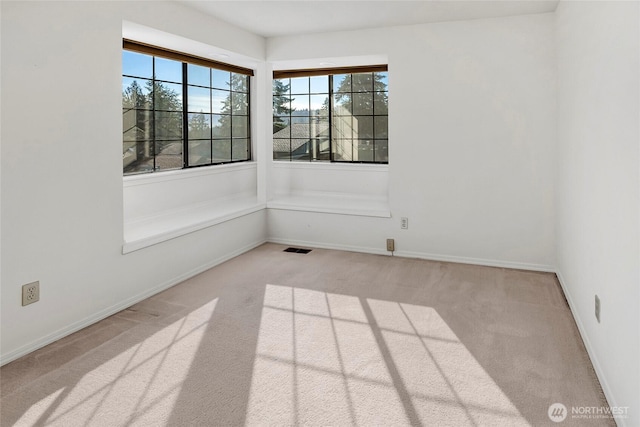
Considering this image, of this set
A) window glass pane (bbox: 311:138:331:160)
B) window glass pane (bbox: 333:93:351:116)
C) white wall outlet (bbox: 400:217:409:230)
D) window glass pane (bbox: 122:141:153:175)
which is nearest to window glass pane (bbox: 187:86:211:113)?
window glass pane (bbox: 122:141:153:175)

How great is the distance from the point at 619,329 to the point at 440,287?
1821mm

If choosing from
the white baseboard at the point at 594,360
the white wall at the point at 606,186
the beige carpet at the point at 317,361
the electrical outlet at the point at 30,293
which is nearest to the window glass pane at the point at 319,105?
the beige carpet at the point at 317,361

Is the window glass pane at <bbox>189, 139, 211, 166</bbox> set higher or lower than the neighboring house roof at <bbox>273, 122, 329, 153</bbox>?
lower

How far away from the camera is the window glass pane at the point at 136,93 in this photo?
400 cm

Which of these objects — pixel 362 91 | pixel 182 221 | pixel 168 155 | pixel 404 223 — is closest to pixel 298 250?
pixel 404 223

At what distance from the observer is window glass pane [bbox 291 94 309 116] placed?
222 inches

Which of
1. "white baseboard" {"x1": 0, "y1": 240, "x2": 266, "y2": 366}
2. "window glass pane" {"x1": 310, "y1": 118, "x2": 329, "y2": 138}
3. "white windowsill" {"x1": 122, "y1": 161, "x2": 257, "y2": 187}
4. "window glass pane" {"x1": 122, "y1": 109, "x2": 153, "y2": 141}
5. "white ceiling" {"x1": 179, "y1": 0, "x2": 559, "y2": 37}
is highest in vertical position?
"white ceiling" {"x1": 179, "y1": 0, "x2": 559, "y2": 37}

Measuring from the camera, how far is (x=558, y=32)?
3736 millimetres

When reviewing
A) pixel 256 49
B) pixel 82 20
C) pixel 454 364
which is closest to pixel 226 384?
pixel 454 364

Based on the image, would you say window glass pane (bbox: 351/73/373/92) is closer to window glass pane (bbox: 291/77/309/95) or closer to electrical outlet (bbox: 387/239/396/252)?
window glass pane (bbox: 291/77/309/95)

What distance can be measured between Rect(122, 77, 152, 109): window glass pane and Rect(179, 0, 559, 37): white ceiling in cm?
89

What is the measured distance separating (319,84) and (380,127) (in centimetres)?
96

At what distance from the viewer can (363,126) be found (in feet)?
17.5

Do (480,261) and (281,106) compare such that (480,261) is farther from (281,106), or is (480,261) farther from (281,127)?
(281,106)
